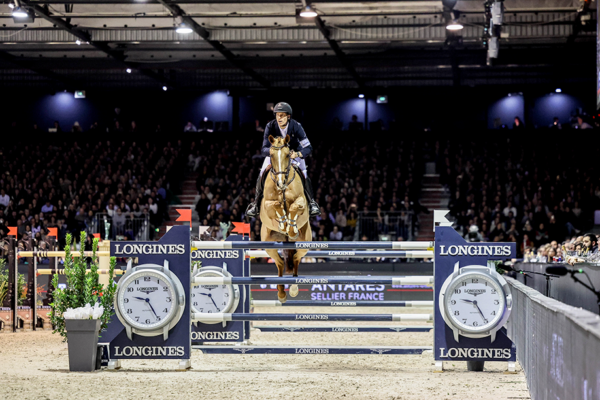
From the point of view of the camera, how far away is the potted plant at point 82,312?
24.3 feet

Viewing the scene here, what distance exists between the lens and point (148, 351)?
7.50 m

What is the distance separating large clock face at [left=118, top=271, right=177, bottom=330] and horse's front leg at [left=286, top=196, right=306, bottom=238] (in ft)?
4.93

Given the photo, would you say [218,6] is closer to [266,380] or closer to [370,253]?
[370,253]

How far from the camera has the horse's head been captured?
A: 8141 millimetres

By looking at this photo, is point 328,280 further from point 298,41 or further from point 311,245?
point 298,41

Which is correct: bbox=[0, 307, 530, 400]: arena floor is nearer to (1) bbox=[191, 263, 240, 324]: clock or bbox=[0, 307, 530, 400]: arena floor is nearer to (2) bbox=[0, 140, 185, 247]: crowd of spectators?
(1) bbox=[191, 263, 240, 324]: clock

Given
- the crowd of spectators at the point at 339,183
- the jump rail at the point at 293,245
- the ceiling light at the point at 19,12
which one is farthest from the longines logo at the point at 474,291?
the ceiling light at the point at 19,12

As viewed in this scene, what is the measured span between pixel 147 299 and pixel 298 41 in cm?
1514

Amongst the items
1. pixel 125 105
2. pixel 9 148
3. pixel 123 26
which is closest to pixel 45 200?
pixel 9 148

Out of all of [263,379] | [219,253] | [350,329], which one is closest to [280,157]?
[219,253]

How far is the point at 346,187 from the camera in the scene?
22.6m

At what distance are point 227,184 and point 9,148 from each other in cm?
935

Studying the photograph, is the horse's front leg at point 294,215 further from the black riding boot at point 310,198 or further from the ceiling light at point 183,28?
the ceiling light at point 183,28

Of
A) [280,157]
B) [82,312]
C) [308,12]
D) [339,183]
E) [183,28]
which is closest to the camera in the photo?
[82,312]
